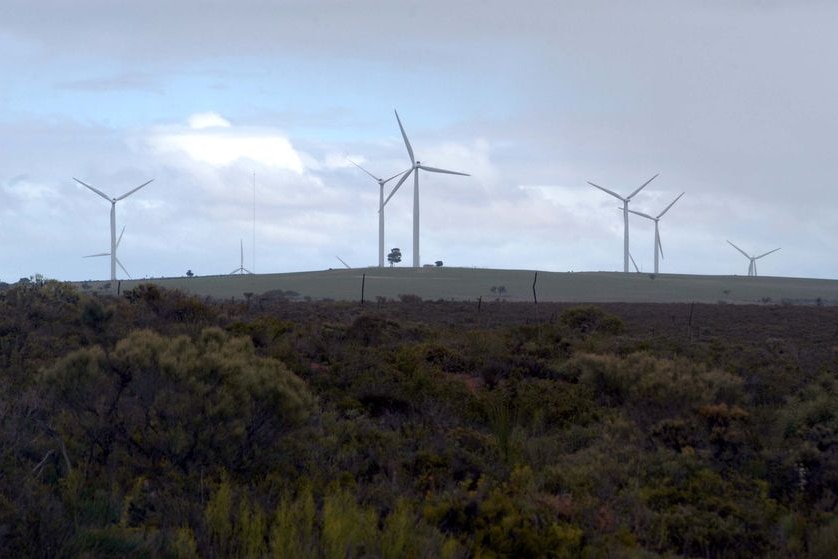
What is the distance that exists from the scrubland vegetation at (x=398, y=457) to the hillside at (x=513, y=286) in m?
59.5

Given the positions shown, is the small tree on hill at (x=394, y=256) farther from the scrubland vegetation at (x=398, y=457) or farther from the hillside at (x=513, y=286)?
the scrubland vegetation at (x=398, y=457)

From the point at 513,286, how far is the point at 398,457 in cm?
8744

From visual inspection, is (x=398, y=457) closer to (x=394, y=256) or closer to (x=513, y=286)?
(x=513, y=286)

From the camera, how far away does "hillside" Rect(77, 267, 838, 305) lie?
84.5 m

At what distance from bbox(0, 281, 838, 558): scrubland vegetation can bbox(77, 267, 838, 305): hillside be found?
195 feet

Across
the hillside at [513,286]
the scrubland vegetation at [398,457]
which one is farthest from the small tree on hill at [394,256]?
the scrubland vegetation at [398,457]

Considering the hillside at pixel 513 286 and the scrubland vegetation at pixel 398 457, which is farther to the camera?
the hillside at pixel 513 286

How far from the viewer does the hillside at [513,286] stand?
84.5 meters

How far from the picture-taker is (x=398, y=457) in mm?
12250

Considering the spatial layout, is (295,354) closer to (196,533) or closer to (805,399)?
(805,399)

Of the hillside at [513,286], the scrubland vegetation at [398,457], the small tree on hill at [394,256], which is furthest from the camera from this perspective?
the small tree on hill at [394,256]

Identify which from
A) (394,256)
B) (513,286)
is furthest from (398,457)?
(394,256)

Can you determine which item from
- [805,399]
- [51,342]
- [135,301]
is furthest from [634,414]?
[135,301]

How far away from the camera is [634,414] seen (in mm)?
15875
